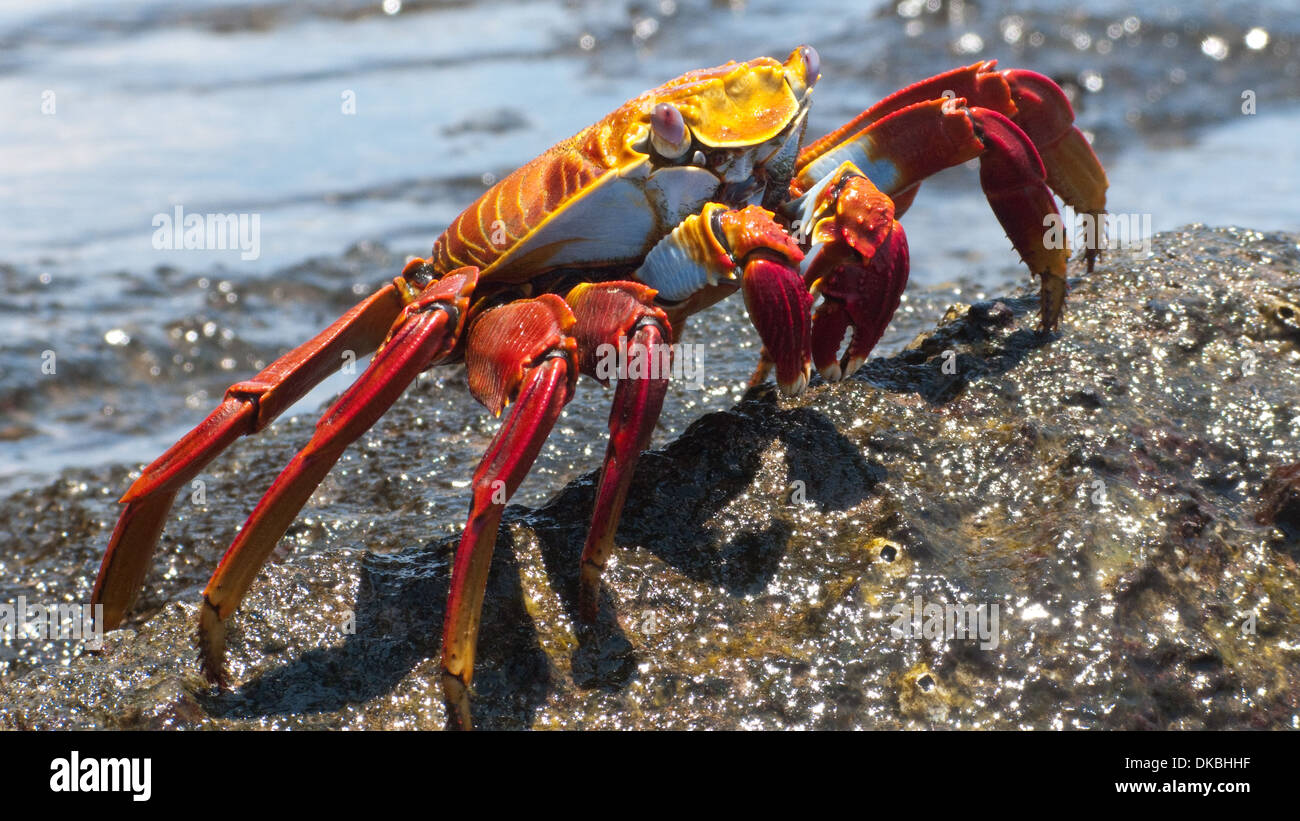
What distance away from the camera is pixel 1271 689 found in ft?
8.41

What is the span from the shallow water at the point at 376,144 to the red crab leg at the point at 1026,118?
0.89m

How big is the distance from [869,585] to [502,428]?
3.08 ft

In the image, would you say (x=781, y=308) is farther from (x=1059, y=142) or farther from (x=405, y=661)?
(x=1059, y=142)

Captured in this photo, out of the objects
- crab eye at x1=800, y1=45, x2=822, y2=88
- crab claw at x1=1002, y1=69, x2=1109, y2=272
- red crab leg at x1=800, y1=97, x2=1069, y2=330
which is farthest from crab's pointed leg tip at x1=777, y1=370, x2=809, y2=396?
crab claw at x1=1002, y1=69, x2=1109, y2=272

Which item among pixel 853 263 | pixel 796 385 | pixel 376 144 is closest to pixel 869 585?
pixel 796 385

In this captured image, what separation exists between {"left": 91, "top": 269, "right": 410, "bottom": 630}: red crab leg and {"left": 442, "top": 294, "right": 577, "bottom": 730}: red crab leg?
0.43 meters

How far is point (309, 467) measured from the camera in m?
2.72

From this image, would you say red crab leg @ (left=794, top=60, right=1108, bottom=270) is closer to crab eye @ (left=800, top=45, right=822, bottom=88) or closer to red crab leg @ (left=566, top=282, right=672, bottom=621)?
crab eye @ (left=800, top=45, right=822, bottom=88)

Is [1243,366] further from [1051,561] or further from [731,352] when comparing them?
[731,352]

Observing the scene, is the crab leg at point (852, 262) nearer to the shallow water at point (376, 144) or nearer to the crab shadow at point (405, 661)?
the shallow water at point (376, 144)

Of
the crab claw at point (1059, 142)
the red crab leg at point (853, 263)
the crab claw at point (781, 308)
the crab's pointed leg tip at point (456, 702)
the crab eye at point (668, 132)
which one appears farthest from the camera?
the crab claw at point (1059, 142)

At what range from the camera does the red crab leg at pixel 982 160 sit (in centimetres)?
335

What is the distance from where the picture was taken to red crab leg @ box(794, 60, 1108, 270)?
138 inches

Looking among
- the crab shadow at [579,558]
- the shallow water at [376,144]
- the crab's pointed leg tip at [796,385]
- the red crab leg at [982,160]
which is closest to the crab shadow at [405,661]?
the crab shadow at [579,558]
